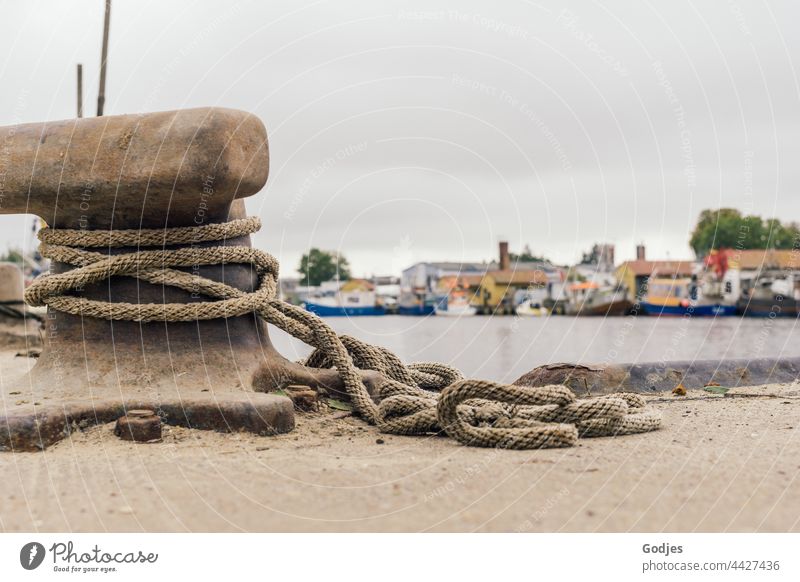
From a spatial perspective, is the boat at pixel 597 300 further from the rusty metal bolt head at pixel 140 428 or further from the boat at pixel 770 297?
the rusty metal bolt head at pixel 140 428

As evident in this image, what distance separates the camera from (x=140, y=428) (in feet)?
11.7

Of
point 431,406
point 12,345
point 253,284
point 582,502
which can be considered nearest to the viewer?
point 582,502

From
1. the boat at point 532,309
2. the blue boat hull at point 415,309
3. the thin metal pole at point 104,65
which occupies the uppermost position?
the thin metal pole at point 104,65

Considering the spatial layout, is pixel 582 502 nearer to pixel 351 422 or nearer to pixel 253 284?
pixel 351 422

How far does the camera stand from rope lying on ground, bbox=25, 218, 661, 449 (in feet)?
11.8

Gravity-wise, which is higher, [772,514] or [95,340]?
[95,340]

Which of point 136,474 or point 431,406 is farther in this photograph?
point 431,406

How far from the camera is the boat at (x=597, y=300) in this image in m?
51.8

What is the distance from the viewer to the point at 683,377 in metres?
5.65

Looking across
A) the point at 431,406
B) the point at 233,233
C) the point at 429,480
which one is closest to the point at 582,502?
the point at 429,480

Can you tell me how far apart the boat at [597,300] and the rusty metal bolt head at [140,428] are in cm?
4881

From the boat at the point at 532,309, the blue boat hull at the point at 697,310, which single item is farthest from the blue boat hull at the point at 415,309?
the blue boat hull at the point at 697,310

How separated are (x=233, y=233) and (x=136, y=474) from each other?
5.51 feet

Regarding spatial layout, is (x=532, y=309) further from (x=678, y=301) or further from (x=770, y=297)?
(x=770, y=297)
